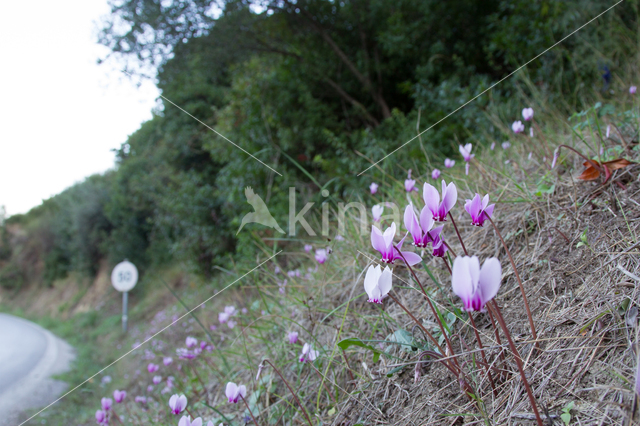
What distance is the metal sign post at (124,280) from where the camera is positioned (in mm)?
1992

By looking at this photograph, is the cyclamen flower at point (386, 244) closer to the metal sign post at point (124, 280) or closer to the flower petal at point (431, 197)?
the flower petal at point (431, 197)

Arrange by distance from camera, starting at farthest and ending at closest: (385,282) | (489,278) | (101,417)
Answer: (101,417) < (385,282) < (489,278)

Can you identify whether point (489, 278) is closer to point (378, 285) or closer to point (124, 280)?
point (378, 285)

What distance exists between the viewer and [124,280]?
201 cm

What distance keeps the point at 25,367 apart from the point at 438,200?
1927mm

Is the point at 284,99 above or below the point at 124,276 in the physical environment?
above

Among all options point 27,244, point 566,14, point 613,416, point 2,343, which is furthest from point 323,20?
point 613,416

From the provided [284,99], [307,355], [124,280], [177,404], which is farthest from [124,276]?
[284,99]

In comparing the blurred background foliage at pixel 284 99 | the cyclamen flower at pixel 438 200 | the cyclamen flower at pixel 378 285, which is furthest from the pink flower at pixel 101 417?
the cyclamen flower at pixel 438 200

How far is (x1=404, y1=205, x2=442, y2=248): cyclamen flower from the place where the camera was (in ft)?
1.87

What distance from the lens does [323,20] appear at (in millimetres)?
4352

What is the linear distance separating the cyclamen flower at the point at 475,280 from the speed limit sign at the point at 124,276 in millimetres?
2121

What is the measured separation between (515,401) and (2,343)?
5.91 ft

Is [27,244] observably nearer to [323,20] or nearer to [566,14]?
[323,20]
